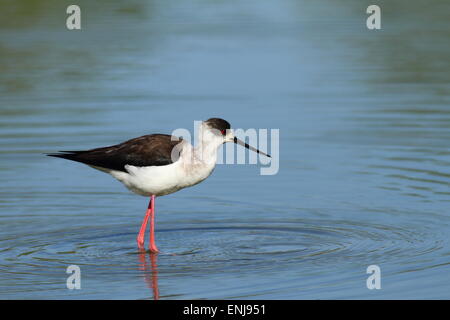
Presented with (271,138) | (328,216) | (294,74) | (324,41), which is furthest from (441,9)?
(328,216)

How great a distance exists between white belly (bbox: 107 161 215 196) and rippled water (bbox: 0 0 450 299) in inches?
22.7

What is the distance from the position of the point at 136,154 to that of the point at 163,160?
0.97 feet

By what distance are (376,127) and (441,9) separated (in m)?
9.34

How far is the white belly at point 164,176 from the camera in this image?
1091 centimetres

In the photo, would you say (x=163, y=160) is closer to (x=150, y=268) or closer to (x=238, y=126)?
(x=150, y=268)

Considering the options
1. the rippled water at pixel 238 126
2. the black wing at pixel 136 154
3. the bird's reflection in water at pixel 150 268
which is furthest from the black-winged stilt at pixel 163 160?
the rippled water at pixel 238 126

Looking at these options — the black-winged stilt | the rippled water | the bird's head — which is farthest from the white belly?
the rippled water

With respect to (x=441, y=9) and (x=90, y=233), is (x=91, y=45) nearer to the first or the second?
(x=441, y=9)

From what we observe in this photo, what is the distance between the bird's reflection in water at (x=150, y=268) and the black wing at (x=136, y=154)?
0.92 meters

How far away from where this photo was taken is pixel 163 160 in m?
10.9

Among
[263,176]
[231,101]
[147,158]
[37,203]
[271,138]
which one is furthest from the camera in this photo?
[231,101]

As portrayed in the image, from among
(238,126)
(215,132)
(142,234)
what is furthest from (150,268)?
(238,126)

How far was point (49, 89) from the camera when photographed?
62.3 ft

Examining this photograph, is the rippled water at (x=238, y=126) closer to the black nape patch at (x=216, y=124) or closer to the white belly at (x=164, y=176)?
the white belly at (x=164, y=176)
